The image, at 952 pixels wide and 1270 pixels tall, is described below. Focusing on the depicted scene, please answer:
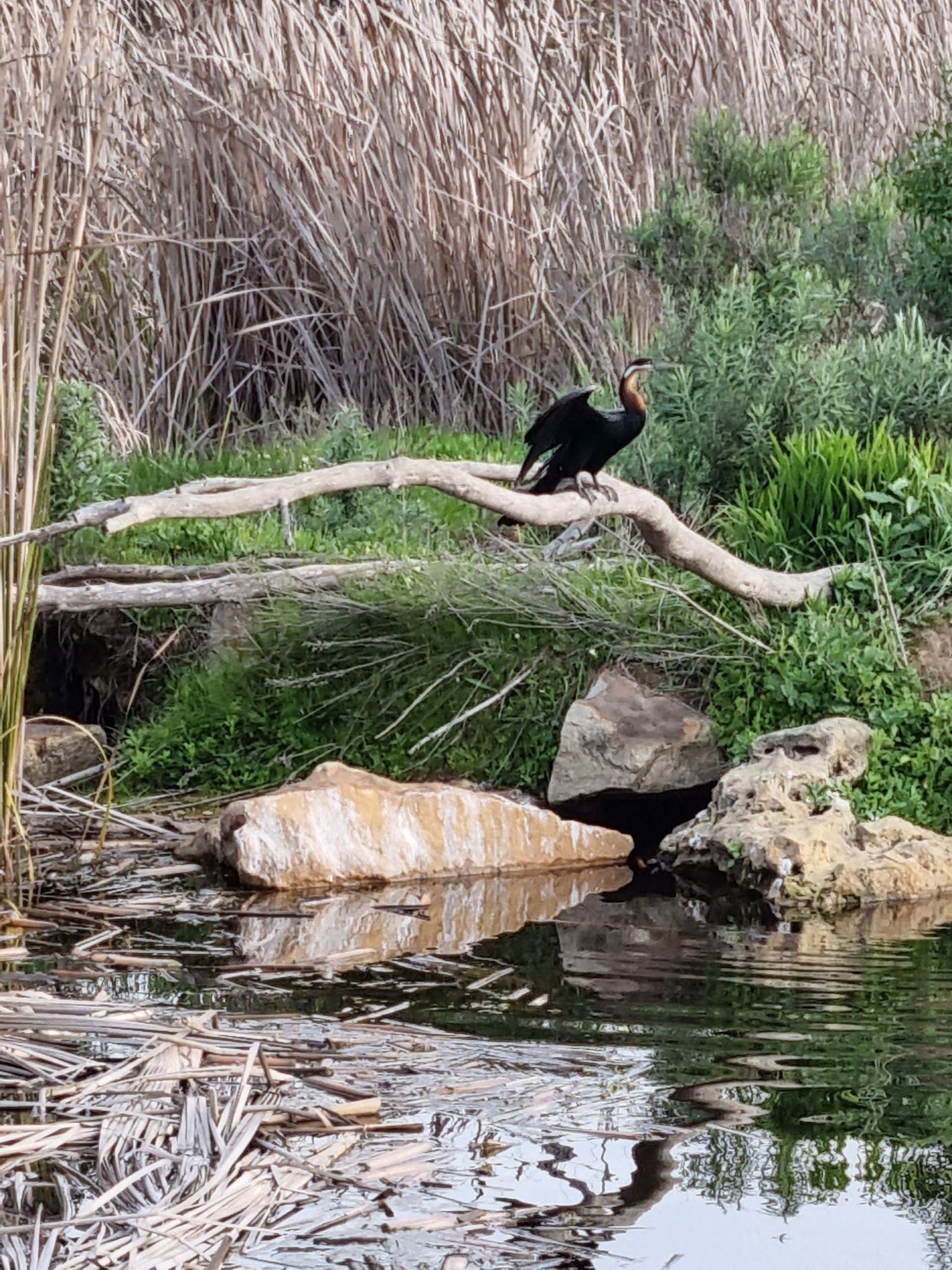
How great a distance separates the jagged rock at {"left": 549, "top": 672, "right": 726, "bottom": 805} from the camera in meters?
5.64

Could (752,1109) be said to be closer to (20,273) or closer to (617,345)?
(20,273)

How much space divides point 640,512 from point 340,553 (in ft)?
6.58

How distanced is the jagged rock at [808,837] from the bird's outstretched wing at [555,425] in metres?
1.13

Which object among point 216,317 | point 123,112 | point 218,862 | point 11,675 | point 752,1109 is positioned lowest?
point 218,862

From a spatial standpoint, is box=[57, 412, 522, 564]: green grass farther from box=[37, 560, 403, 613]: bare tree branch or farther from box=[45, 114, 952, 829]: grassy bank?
→ box=[37, 560, 403, 613]: bare tree branch

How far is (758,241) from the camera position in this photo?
8086mm

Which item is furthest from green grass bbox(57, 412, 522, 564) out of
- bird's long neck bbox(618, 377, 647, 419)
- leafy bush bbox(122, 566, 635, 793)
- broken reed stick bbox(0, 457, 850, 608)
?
bird's long neck bbox(618, 377, 647, 419)

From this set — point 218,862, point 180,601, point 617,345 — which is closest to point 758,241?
point 617,345

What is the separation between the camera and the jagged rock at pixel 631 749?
18.5 feet

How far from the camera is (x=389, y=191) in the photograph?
350 inches

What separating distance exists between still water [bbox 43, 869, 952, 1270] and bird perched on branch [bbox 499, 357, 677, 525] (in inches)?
48.2

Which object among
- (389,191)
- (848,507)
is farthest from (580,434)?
(389,191)

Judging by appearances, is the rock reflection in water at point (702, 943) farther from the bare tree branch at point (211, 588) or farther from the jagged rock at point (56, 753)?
the jagged rock at point (56, 753)

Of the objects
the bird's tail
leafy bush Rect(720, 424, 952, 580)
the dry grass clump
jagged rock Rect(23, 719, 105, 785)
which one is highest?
the dry grass clump
